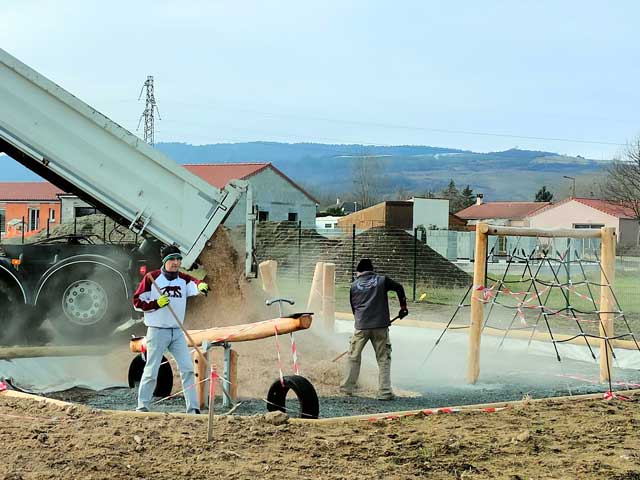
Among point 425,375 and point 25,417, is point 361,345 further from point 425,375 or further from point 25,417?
point 25,417

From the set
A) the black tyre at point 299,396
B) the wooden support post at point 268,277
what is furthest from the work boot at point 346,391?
the wooden support post at point 268,277

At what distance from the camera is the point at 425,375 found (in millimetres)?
12023

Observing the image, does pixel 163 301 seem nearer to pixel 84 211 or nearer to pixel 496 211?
pixel 84 211

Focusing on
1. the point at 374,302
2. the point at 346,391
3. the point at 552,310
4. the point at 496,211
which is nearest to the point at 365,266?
the point at 374,302

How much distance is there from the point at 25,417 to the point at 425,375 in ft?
19.5

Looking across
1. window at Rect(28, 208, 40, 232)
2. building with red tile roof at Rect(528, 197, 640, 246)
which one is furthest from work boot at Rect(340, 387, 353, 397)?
building with red tile roof at Rect(528, 197, 640, 246)

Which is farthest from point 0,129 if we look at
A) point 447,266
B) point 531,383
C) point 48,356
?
point 447,266

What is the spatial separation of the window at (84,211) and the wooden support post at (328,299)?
4.09 metres

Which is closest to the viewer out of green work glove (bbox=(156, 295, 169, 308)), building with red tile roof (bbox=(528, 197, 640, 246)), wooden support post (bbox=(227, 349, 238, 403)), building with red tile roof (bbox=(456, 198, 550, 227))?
green work glove (bbox=(156, 295, 169, 308))

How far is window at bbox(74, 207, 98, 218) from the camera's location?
13.5m

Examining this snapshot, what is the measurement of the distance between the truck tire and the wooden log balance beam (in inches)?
131

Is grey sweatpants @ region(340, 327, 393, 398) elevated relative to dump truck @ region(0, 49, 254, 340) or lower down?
lower down

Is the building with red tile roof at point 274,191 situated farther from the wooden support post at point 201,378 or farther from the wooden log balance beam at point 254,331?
the wooden support post at point 201,378

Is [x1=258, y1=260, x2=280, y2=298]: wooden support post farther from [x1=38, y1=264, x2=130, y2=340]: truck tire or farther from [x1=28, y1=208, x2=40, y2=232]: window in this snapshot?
[x1=28, y1=208, x2=40, y2=232]: window
